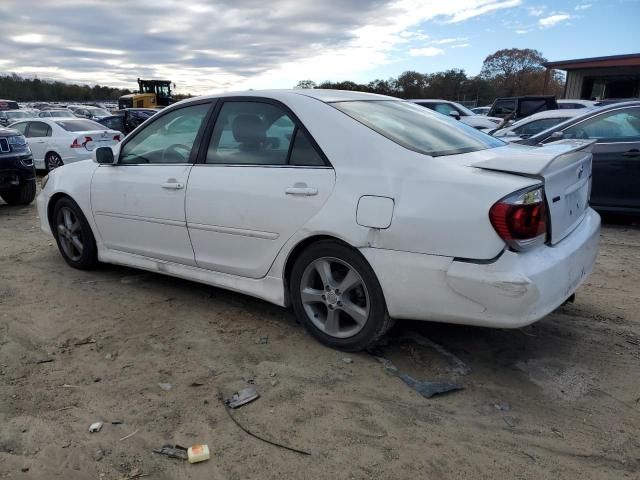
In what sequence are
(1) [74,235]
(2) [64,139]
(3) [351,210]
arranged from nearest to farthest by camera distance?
1. (3) [351,210]
2. (1) [74,235]
3. (2) [64,139]

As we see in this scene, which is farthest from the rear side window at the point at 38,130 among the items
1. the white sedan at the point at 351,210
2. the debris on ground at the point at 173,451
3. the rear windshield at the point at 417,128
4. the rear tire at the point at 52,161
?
the debris on ground at the point at 173,451

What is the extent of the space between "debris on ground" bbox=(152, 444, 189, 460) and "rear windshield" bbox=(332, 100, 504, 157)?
1936 mm

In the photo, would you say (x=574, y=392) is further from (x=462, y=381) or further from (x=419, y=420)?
(x=419, y=420)

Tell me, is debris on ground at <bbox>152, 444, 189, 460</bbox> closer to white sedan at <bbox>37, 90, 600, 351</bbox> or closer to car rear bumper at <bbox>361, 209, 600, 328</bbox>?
white sedan at <bbox>37, 90, 600, 351</bbox>

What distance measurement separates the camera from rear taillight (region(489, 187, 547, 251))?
251 cm

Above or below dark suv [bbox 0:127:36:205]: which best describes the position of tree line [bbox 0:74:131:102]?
above

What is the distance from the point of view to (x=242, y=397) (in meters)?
2.77

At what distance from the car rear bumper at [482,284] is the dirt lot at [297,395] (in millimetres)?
447

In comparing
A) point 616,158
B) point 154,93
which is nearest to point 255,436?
point 616,158

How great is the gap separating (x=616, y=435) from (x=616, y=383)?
52cm

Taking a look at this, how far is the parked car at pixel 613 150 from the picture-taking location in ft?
20.5

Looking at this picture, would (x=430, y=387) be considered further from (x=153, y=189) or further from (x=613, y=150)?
(x=613, y=150)

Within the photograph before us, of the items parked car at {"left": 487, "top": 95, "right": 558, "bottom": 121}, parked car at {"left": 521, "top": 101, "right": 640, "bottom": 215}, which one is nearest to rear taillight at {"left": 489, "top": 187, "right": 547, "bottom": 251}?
parked car at {"left": 521, "top": 101, "right": 640, "bottom": 215}

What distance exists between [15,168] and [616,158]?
8558 mm
